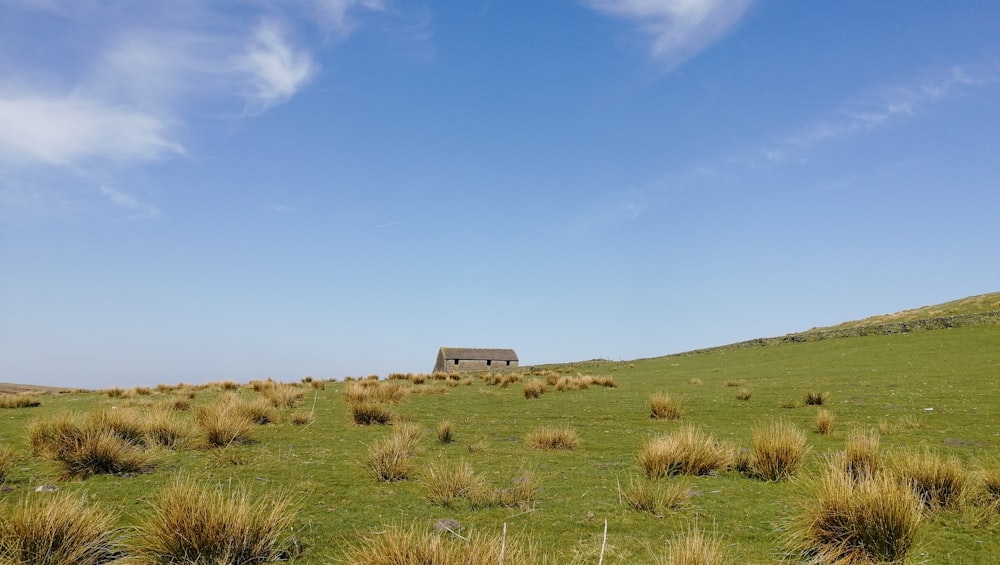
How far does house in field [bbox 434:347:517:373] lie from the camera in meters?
80.8

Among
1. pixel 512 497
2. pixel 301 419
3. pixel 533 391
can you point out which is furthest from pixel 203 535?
pixel 533 391

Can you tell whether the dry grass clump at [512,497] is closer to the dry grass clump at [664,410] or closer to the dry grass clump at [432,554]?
the dry grass clump at [432,554]

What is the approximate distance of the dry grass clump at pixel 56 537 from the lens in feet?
16.1

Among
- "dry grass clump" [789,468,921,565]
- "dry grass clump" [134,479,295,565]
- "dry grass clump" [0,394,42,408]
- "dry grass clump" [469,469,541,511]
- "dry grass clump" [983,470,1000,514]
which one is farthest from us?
"dry grass clump" [0,394,42,408]

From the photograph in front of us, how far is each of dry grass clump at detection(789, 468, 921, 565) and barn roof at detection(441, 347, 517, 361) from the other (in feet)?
→ 251

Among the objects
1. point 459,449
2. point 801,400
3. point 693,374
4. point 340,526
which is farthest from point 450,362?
point 340,526

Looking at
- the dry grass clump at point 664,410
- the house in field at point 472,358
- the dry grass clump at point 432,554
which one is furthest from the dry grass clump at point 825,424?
the house in field at point 472,358

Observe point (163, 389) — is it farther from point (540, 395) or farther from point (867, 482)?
point (867, 482)

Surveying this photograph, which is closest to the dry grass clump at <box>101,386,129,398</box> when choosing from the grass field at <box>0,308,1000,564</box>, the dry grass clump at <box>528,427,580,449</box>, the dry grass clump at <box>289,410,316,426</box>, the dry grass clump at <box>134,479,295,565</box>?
the grass field at <box>0,308,1000,564</box>

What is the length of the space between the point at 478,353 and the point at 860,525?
257 ft

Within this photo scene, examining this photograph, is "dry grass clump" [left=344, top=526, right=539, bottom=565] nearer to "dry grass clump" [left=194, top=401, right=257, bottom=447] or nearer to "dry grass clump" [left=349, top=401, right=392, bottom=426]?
"dry grass clump" [left=194, top=401, right=257, bottom=447]

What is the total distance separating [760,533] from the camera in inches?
244

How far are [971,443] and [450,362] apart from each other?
2835 inches

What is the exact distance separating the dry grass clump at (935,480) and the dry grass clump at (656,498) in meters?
2.50
